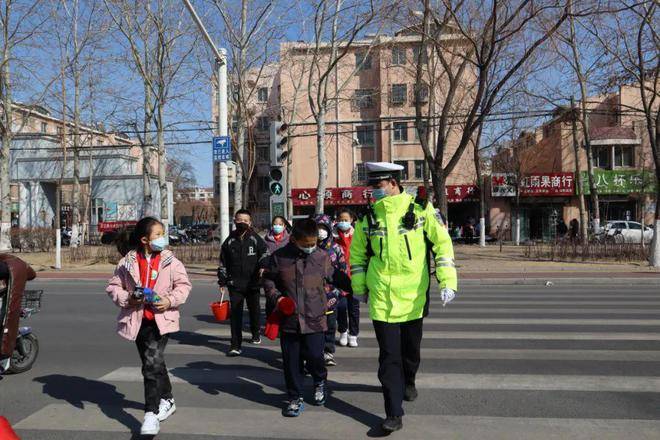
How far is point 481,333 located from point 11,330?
563 cm

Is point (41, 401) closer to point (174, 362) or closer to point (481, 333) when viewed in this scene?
point (174, 362)

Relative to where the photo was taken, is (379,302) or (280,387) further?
(280,387)

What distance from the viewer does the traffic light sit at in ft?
43.0

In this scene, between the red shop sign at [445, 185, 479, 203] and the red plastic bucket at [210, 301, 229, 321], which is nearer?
the red plastic bucket at [210, 301, 229, 321]

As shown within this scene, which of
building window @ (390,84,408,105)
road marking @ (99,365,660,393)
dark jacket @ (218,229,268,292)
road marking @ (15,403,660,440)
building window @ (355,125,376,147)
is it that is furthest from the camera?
building window @ (355,125,376,147)

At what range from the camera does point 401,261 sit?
4305mm

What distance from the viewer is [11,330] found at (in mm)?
5281

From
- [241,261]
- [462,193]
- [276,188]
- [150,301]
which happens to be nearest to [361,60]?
[276,188]

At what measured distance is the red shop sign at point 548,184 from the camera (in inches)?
1417

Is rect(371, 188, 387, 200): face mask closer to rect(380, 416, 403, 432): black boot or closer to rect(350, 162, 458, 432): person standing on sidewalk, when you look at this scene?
rect(350, 162, 458, 432): person standing on sidewalk

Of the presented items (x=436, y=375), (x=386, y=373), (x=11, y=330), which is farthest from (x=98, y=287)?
(x=386, y=373)

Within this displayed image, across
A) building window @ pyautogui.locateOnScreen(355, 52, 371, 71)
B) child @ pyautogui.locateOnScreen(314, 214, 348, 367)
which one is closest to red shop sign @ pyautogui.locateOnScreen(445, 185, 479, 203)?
building window @ pyautogui.locateOnScreen(355, 52, 371, 71)

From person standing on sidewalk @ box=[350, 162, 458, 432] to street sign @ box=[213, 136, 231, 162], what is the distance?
11.0m

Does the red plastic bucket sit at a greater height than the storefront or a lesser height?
lesser
